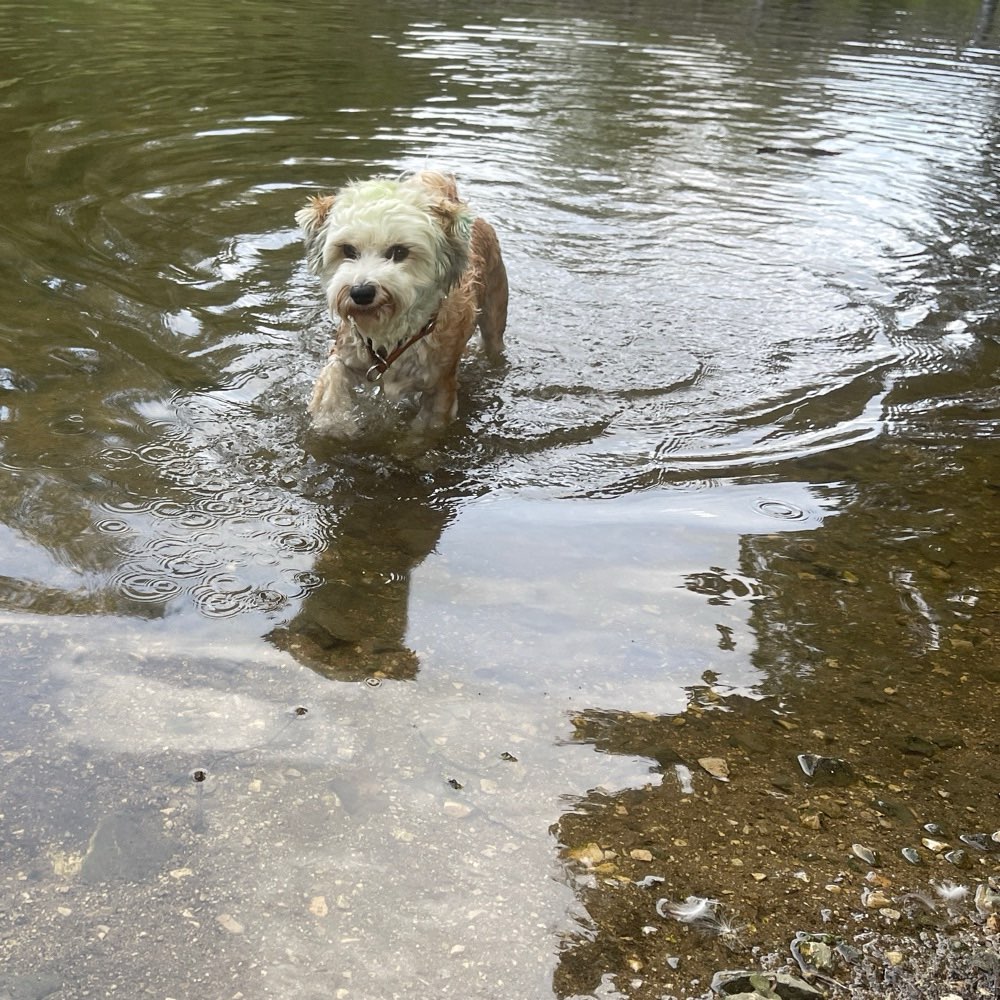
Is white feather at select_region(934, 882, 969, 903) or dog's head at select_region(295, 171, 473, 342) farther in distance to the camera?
dog's head at select_region(295, 171, 473, 342)

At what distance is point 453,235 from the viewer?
221 inches

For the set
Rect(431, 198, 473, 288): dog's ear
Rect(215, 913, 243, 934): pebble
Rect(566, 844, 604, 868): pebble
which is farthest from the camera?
Rect(431, 198, 473, 288): dog's ear

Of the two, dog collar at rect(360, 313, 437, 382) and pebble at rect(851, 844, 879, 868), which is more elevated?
dog collar at rect(360, 313, 437, 382)

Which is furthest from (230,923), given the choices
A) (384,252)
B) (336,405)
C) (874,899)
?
(384,252)

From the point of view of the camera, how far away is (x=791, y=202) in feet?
36.7

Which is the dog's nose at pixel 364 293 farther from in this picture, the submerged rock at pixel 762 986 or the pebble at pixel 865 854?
the submerged rock at pixel 762 986

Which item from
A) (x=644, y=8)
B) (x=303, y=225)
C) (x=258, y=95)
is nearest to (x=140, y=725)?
(x=303, y=225)

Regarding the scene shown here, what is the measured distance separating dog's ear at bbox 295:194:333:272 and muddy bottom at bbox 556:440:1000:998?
300 cm

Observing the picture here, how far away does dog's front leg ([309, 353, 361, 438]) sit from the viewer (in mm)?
5797

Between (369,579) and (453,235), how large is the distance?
2133mm

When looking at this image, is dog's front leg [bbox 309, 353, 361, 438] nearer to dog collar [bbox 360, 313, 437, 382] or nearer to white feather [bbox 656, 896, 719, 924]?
dog collar [bbox 360, 313, 437, 382]

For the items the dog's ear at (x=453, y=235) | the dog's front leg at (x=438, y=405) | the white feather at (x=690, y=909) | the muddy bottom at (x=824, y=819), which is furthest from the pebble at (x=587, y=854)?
the dog's ear at (x=453, y=235)

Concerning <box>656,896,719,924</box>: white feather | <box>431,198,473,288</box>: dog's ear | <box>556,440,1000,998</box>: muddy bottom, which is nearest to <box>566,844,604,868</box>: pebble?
<box>556,440,1000,998</box>: muddy bottom

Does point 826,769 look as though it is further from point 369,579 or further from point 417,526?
point 417,526
